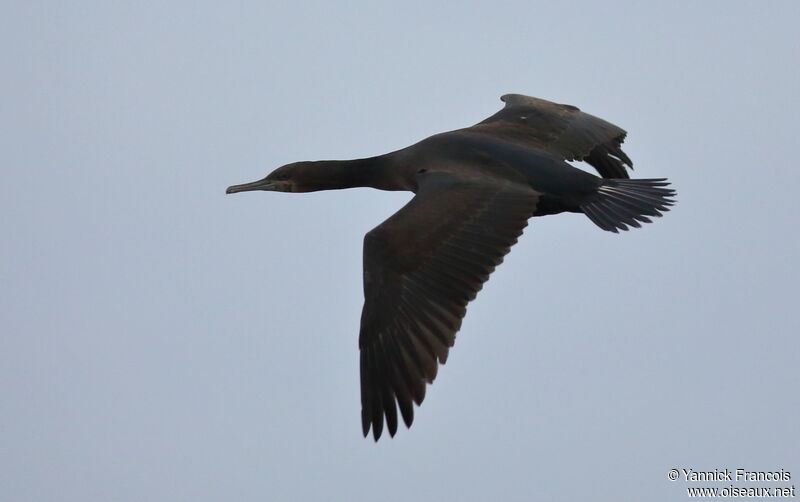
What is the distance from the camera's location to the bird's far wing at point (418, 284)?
32.7 feet

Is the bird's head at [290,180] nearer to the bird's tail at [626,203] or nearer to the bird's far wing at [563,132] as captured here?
the bird's far wing at [563,132]

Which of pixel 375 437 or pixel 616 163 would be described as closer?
pixel 375 437

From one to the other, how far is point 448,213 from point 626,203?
1325mm

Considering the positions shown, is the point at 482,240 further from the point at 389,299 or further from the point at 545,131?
the point at 545,131

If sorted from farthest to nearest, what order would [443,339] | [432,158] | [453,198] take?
[432,158]
[453,198]
[443,339]

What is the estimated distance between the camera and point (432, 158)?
1138cm

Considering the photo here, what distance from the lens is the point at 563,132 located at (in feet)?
39.8

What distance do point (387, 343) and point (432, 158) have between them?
182 centimetres

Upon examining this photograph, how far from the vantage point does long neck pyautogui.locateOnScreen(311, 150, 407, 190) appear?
11.7 metres

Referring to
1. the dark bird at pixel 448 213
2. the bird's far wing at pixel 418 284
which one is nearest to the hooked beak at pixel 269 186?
the dark bird at pixel 448 213

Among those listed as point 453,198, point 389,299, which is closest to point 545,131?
point 453,198

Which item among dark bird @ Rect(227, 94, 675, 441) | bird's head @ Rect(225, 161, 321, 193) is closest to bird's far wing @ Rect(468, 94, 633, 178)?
dark bird @ Rect(227, 94, 675, 441)

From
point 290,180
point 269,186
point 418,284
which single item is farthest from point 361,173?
point 418,284

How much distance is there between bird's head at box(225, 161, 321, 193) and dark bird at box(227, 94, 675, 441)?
18mm
